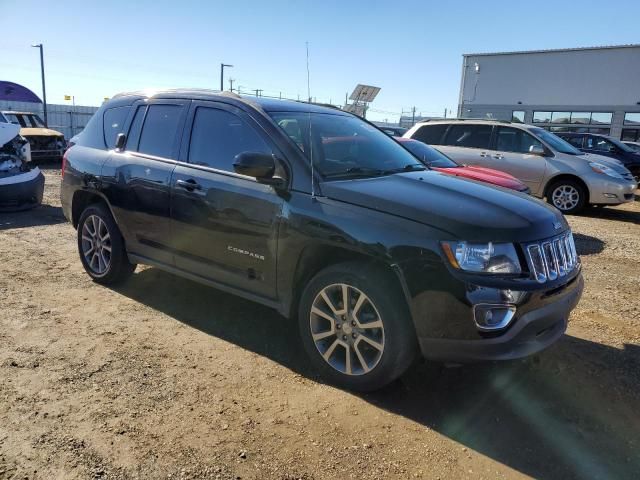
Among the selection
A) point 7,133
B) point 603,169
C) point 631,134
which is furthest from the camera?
point 631,134

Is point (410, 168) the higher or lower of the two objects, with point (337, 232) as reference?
higher

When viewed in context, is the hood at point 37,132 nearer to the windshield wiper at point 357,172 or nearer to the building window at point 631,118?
the windshield wiper at point 357,172

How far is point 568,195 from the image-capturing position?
1052 cm

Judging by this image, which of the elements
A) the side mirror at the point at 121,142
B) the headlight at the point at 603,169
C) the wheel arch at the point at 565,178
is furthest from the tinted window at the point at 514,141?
the side mirror at the point at 121,142

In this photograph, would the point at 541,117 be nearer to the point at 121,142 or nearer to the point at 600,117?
the point at 600,117

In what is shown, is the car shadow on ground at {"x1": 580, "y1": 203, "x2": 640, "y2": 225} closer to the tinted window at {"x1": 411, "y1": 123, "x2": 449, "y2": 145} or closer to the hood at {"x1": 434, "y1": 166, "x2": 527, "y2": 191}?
the tinted window at {"x1": 411, "y1": 123, "x2": 449, "y2": 145}

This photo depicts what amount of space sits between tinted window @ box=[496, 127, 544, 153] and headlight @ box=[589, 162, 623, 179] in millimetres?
1097

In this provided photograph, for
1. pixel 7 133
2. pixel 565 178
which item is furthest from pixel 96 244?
pixel 565 178

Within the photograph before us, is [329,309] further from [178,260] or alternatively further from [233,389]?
[178,260]

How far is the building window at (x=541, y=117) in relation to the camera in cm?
3080

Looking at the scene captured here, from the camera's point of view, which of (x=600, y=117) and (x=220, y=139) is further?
(x=600, y=117)

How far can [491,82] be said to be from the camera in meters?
32.4

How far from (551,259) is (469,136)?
8.20 meters

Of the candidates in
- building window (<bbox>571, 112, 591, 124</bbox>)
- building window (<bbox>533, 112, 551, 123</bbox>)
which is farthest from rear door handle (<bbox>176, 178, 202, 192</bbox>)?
building window (<bbox>533, 112, 551, 123</bbox>)
